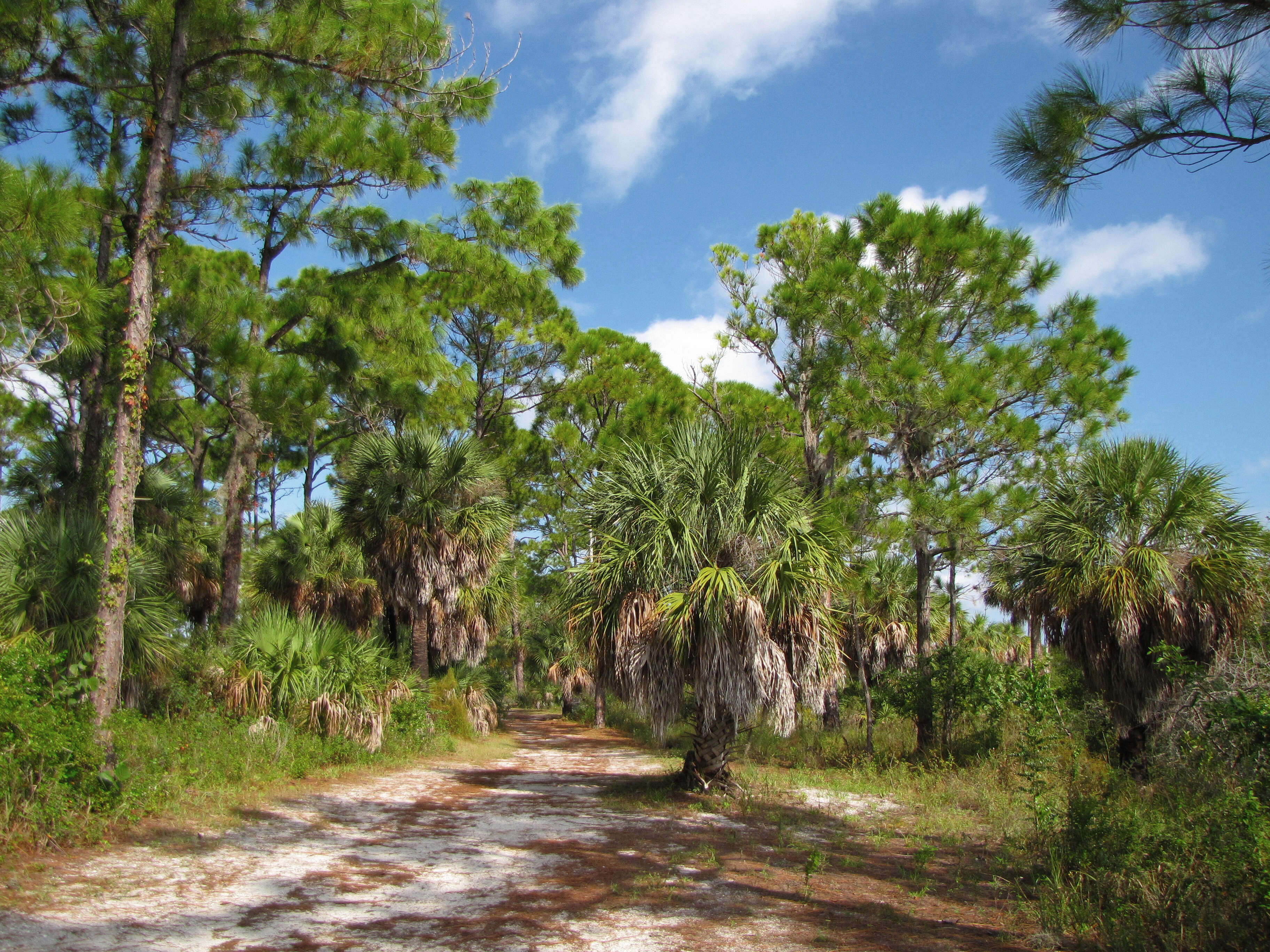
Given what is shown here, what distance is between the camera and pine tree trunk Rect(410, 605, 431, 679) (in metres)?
16.8

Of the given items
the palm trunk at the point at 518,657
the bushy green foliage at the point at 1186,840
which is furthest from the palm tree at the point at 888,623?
the bushy green foliage at the point at 1186,840

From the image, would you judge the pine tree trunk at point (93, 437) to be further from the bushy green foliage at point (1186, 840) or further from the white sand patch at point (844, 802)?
the bushy green foliage at point (1186, 840)

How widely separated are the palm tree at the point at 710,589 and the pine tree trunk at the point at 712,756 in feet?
0.06

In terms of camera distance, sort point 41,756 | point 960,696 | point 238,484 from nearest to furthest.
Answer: point 41,756, point 960,696, point 238,484

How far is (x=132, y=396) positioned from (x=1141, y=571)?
12.5 meters

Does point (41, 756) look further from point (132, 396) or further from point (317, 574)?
point (317, 574)

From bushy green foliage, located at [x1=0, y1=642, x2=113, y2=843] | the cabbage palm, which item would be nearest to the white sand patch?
the cabbage palm

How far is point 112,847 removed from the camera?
6.48m

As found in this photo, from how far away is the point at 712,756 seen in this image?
1052cm

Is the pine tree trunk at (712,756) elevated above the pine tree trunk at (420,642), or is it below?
below

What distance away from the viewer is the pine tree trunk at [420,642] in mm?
16812

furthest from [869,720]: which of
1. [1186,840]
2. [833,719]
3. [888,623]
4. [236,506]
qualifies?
[236,506]

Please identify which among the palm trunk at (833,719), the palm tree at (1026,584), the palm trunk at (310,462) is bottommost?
the palm trunk at (833,719)

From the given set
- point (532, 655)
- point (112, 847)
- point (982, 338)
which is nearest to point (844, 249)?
point (982, 338)
